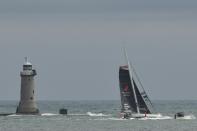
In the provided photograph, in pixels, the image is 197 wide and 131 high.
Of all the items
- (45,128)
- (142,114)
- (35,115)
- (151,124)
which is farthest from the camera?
(35,115)

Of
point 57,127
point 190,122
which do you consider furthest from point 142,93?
point 57,127

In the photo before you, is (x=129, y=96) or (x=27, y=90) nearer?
(x=129, y=96)

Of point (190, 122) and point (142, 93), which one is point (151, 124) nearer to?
point (190, 122)

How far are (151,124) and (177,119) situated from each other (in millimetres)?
14853

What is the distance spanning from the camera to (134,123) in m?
117

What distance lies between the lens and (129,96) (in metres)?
131

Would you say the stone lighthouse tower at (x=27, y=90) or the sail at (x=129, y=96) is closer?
the sail at (x=129, y=96)

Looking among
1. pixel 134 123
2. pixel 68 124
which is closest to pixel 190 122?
pixel 134 123

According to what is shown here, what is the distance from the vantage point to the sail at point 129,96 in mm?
129750

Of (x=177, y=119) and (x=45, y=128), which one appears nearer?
(x=45, y=128)

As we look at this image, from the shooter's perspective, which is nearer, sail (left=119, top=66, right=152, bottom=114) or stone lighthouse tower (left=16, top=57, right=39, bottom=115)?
sail (left=119, top=66, right=152, bottom=114)

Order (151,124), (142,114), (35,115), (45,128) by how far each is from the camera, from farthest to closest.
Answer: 1. (35,115)
2. (142,114)
3. (151,124)
4. (45,128)

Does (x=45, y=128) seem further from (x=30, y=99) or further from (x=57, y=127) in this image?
(x=30, y=99)

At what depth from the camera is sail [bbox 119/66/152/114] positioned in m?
130
